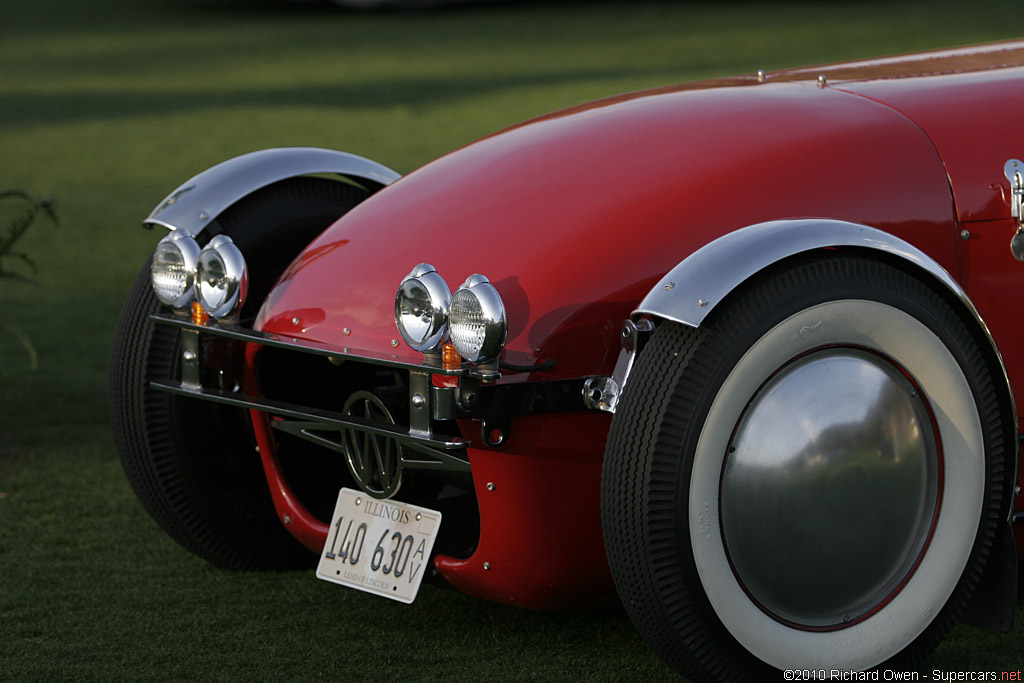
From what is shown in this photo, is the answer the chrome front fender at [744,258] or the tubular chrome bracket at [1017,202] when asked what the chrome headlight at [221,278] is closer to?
the chrome front fender at [744,258]

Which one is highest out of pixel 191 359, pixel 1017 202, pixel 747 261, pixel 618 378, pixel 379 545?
pixel 1017 202

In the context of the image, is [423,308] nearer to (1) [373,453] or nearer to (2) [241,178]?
(1) [373,453]

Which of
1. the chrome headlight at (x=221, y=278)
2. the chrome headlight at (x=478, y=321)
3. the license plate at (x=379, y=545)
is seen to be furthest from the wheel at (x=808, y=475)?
the chrome headlight at (x=221, y=278)

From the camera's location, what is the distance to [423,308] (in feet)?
8.79

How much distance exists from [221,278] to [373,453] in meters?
0.54

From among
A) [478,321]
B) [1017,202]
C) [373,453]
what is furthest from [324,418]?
[1017,202]

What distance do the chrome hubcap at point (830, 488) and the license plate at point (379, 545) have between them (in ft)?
2.21

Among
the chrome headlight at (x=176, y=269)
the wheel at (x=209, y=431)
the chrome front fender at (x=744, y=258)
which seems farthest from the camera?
the wheel at (x=209, y=431)

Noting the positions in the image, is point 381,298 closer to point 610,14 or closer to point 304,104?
point 304,104

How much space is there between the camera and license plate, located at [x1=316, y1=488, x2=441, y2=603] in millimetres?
2875

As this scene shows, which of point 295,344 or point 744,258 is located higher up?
point 744,258

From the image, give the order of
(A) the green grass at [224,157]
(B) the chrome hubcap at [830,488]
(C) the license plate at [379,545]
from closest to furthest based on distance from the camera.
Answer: (B) the chrome hubcap at [830,488], (C) the license plate at [379,545], (A) the green grass at [224,157]

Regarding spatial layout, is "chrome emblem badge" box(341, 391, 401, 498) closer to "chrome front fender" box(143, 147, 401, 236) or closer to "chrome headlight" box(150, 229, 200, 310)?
"chrome headlight" box(150, 229, 200, 310)

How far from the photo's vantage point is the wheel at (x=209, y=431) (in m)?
3.36
